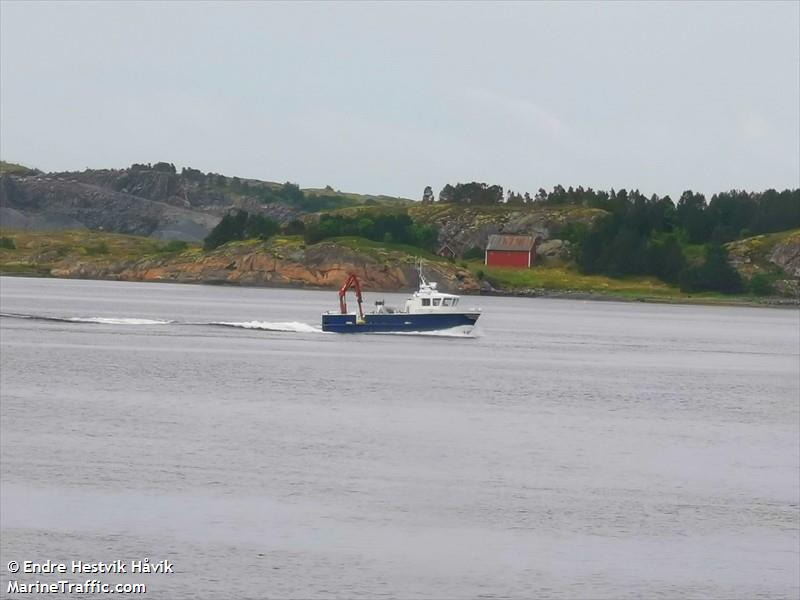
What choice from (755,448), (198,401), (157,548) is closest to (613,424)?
(755,448)

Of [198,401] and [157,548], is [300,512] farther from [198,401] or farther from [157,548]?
[198,401]

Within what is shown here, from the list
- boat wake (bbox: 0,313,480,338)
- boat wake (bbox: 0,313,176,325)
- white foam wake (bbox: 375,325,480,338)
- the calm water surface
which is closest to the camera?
the calm water surface

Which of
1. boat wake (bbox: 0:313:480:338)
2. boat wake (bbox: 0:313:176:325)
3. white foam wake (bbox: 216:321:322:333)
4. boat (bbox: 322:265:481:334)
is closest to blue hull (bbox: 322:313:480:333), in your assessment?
boat (bbox: 322:265:481:334)

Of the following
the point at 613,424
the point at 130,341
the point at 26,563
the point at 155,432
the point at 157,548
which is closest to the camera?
the point at 26,563

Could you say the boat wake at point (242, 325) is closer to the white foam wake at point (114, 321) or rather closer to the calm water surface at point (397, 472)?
the white foam wake at point (114, 321)

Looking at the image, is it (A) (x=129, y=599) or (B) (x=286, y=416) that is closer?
(A) (x=129, y=599)

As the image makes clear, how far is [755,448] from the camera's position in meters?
51.8

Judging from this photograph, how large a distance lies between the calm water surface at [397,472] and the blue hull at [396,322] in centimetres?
1560

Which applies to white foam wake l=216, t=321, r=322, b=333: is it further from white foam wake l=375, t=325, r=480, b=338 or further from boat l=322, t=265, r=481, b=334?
white foam wake l=375, t=325, r=480, b=338

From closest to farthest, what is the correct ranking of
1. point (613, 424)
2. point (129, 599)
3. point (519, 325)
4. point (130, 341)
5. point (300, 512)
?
point (129, 599), point (300, 512), point (613, 424), point (130, 341), point (519, 325)

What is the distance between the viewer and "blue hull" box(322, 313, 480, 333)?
342 feet

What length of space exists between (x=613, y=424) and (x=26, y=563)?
32.8 meters

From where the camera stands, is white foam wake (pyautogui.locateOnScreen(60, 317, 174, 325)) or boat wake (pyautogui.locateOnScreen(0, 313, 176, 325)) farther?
boat wake (pyautogui.locateOnScreen(0, 313, 176, 325))

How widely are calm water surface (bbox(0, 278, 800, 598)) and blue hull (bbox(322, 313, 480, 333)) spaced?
15.6 metres
